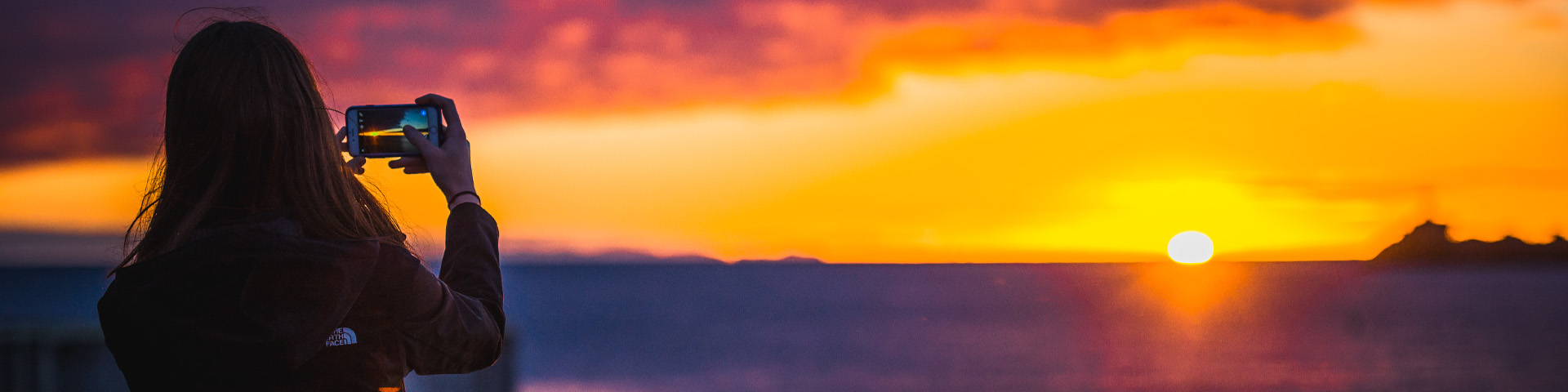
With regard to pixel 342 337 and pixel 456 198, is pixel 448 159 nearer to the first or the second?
pixel 456 198

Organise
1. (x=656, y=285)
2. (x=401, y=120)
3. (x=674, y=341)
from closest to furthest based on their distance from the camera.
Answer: (x=401, y=120)
(x=674, y=341)
(x=656, y=285)

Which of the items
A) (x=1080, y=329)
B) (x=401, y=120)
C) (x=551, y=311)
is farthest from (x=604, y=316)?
(x=401, y=120)

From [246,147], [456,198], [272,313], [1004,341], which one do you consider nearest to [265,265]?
[272,313]

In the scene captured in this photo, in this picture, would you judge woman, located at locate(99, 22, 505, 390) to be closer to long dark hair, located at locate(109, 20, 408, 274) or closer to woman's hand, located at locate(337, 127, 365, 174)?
long dark hair, located at locate(109, 20, 408, 274)

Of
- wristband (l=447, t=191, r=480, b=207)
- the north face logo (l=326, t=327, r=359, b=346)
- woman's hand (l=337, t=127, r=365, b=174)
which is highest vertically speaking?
woman's hand (l=337, t=127, r=365, b=174)

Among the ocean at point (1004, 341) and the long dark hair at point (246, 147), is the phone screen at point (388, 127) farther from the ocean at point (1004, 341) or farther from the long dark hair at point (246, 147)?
the ocean at point (1004, 341)

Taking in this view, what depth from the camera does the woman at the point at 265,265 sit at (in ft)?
3.60

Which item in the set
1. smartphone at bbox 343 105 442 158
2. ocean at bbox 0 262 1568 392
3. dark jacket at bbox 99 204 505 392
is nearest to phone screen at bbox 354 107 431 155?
smartphone at bbox 343 105 442 158

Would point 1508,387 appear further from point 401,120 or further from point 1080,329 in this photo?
point 401,120

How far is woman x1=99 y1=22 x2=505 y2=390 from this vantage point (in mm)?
1099

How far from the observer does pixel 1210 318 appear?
130 feet

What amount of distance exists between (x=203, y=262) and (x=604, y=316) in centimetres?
4177

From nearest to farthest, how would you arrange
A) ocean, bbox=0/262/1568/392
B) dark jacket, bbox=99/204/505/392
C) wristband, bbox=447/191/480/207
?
1. dark jacket, bbox=99/204/505/392
2. wristband, bbox=447/191/480/207
3. ocean, bbox=0/262/1568/392

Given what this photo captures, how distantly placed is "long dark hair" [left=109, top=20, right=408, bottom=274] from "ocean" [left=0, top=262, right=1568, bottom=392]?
362 centimetres
